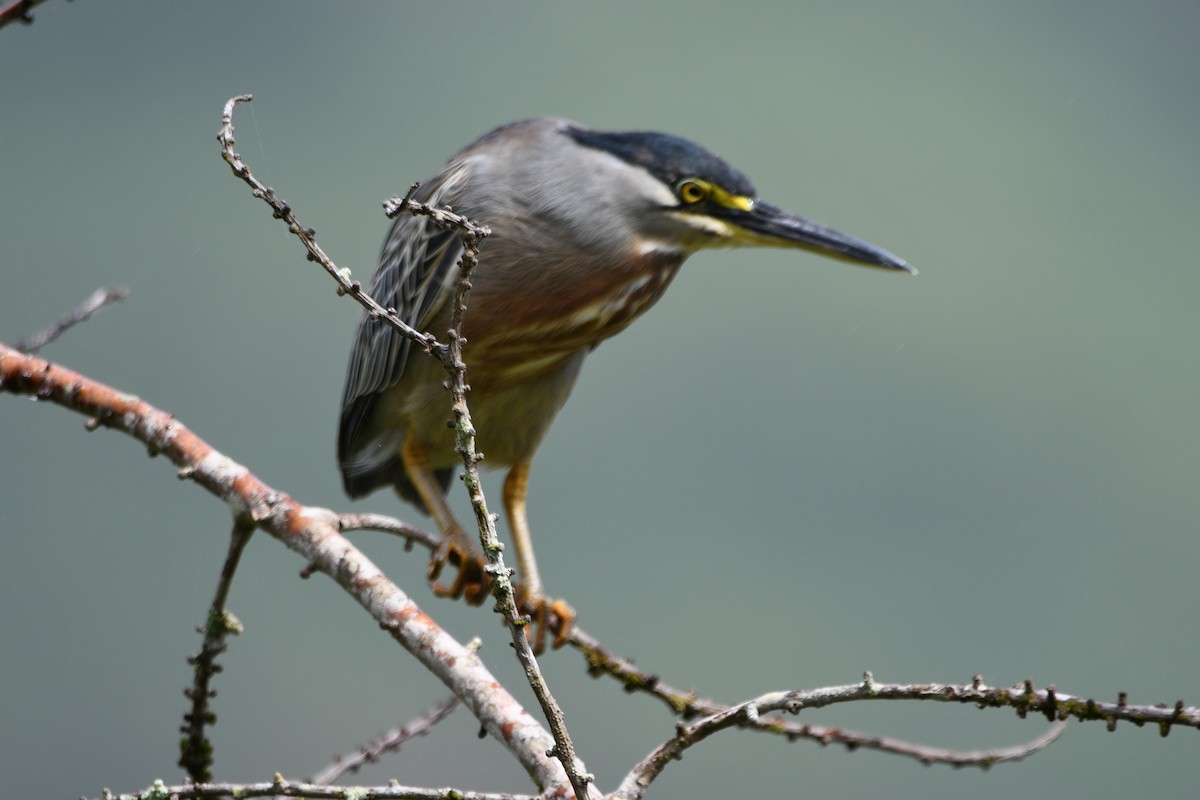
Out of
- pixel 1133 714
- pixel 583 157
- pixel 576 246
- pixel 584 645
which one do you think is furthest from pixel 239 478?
pixel 1133 714

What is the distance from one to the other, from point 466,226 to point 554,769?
451 mm

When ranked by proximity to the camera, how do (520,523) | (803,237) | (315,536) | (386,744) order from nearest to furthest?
(315,536) → (386,744) → (803,237) → (520,523)

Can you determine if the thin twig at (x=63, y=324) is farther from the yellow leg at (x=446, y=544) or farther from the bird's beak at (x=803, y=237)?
the bird's beak at (x=803, y=237)

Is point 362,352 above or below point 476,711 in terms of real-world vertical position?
above

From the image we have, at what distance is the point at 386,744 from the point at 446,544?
44 centimetres

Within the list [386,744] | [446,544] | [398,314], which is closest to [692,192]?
[398,314]

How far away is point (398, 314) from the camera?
1888mm

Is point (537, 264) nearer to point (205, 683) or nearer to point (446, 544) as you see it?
point (446, 544)

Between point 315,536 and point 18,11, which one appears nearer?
point 18,11

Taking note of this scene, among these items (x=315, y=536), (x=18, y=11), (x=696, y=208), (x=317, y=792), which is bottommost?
(x=317, y=792)

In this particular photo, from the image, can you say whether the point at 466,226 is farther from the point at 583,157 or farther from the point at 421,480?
the point at 421,480

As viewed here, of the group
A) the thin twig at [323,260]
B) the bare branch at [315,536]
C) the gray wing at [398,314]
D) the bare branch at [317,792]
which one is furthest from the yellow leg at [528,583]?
the thin twig at [323,260]

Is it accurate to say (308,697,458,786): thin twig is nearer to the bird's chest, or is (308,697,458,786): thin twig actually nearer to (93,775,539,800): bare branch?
(93,775,539,800): bare branch

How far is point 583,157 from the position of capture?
1.76m
